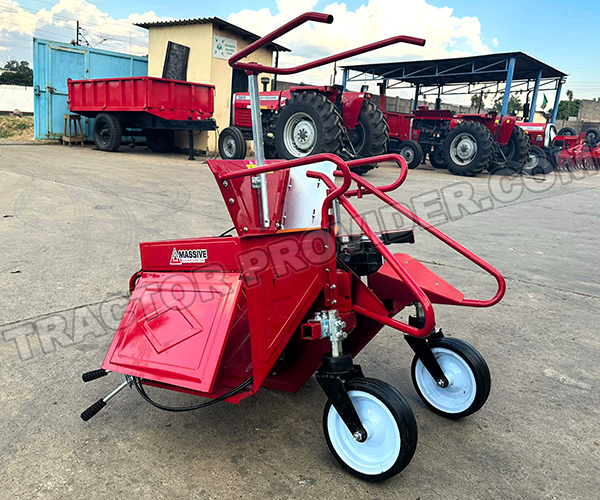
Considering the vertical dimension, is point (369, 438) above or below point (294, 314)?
below

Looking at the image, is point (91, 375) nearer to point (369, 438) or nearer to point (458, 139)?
point (369, 438)

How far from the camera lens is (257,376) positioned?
71.2 inches

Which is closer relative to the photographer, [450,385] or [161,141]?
[450,385]

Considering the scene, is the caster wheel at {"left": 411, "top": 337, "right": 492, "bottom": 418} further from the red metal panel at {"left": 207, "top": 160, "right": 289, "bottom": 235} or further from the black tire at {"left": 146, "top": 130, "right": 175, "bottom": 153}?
the black tire at {"left": 146, "top": 130, "right": 175, "bottom": 153}

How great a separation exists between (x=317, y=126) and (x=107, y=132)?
20.1 ft

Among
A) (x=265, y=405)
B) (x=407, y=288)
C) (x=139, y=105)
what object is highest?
(x=139, y=105)

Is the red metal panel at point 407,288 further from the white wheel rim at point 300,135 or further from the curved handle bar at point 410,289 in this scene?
→ the white wheel rim at point 300,135

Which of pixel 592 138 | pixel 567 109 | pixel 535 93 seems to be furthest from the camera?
pixel 567 109

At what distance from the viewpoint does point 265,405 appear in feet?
7.45

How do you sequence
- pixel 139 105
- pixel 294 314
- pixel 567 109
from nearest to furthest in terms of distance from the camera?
pixel 294 314 < pixel 139 105 < pixel 567 109

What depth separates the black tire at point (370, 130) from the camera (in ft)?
34.7

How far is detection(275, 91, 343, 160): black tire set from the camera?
9375 mm

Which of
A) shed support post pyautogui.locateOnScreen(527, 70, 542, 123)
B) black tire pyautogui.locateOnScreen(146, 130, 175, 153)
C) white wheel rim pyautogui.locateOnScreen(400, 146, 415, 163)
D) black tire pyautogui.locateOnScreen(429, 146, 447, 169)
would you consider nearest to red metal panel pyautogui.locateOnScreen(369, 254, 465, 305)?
white wheel rim pyautogui.locateOnScreen(400, 146, 415, 163)

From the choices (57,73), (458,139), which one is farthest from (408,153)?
(57,73)
